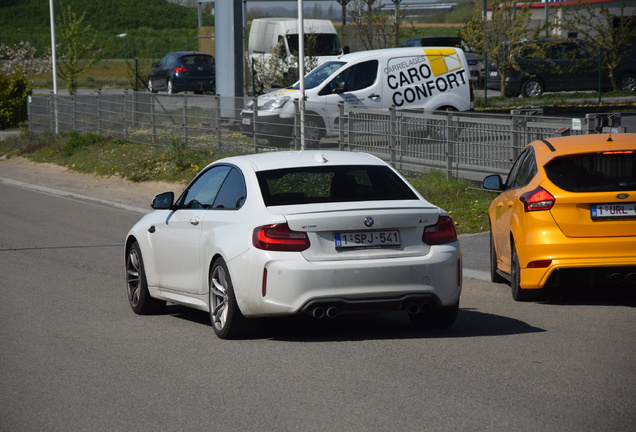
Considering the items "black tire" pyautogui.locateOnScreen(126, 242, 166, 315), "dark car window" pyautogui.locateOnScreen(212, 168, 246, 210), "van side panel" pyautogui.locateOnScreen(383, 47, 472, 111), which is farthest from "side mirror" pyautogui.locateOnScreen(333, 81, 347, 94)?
"dark car window" pyautogui.locateOnScreen(212, 168, 246, 210)

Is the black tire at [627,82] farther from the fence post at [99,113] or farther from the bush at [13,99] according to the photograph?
the bush at [13,99]

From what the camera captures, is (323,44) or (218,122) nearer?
(218,122)

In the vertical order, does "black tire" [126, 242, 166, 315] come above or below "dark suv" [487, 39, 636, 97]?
below

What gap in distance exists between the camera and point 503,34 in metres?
37.0

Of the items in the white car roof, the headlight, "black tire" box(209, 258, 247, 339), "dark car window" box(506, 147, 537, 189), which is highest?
the headlight

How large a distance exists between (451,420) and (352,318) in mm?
3721

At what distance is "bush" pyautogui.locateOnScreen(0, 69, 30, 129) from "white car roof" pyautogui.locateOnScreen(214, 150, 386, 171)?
109 ft

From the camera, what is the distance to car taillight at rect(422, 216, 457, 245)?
802cm

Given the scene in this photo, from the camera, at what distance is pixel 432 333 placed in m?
8.45

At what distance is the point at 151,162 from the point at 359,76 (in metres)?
5.13

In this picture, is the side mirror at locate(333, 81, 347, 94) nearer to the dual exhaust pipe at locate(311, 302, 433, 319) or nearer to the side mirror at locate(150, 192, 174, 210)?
the side mirror at locate(150, 192, 174, 210)

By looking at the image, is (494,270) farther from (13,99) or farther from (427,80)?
(13,99)

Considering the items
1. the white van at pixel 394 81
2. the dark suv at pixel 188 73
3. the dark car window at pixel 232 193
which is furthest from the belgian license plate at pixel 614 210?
the dark suv at pixel 188 73

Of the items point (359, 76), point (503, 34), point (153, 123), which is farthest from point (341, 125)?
point (503, 34)
